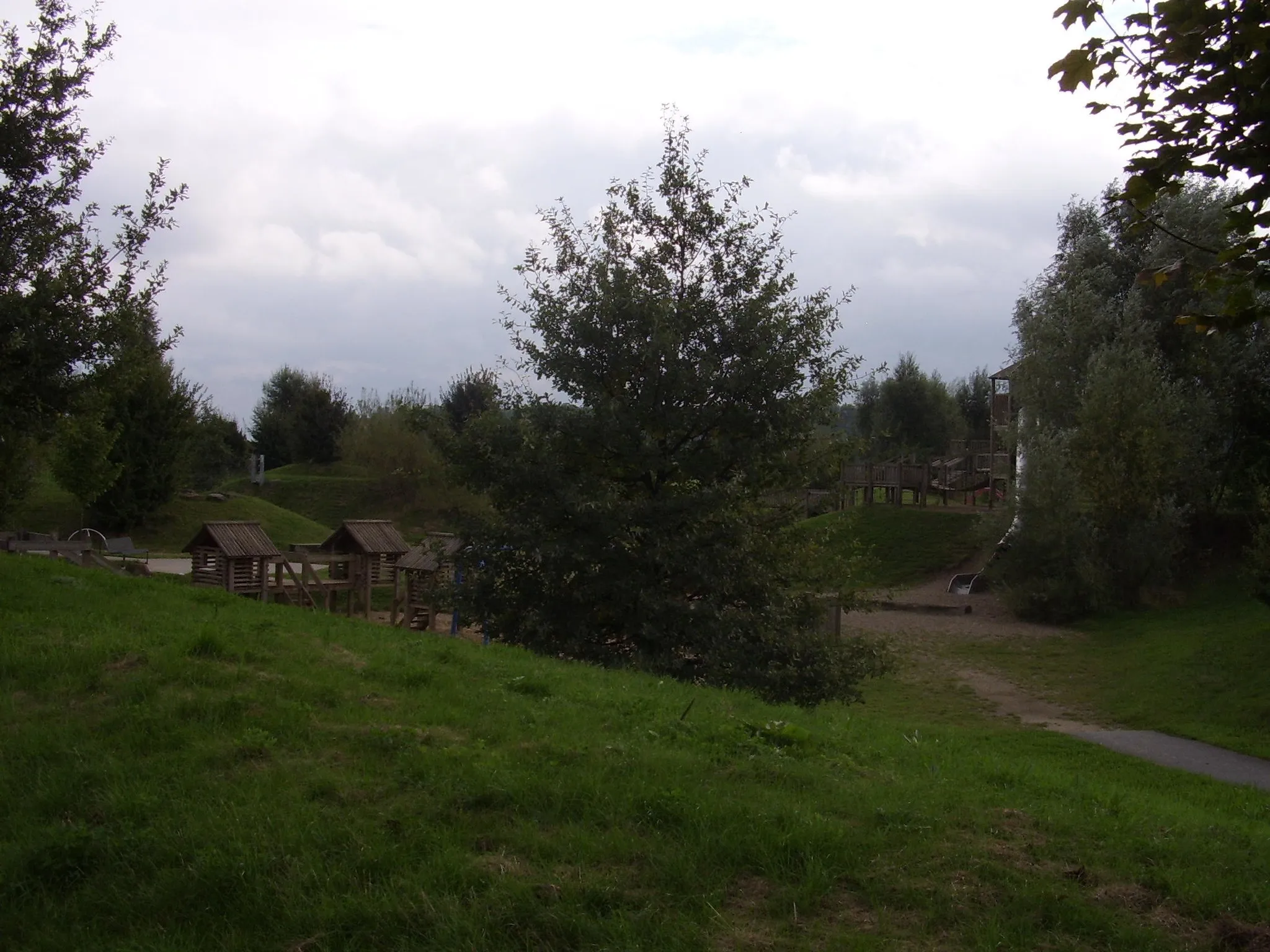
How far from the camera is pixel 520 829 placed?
5070 mm

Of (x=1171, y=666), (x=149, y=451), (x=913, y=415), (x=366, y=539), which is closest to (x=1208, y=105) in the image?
(x=1171, y=666)

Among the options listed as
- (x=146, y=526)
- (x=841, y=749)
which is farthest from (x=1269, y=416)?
(x=146, y=526)

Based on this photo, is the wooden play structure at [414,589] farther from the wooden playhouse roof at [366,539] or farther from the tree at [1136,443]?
the tree at [1136,443]

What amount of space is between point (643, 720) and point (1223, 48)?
16.1 ft

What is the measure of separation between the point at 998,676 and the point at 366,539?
13613 millimetres

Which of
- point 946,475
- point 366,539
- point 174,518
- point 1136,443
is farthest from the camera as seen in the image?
point 946,475

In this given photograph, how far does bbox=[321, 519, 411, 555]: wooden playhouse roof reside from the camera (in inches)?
958

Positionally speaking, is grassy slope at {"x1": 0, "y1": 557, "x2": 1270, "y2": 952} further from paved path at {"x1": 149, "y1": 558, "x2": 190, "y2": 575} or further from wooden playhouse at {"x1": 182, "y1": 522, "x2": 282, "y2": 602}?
paved path at {"x1": 149, "y1": 558, "x2": 190, "y2": 575}

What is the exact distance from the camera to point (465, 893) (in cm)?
452

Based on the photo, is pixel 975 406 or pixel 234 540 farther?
pixel 975 406

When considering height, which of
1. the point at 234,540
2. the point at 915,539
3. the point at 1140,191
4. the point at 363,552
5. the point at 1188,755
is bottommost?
the point at 1188,755

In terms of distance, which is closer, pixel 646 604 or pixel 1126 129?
pixel 1126 129

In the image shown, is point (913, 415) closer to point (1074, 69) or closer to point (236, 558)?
point (236, 558)

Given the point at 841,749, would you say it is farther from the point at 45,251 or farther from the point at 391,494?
the point at 391,494
